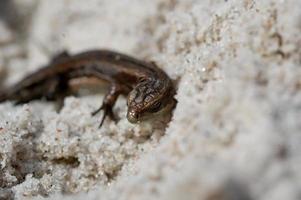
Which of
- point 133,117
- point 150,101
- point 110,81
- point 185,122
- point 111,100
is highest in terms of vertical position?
point 110,81

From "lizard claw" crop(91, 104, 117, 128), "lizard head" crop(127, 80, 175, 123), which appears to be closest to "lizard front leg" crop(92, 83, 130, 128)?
"lizard claw" crop(91, 104, 117, 128)

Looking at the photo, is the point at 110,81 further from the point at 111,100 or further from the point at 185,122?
the point at 185,122

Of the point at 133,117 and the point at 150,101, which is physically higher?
the point at 150,101

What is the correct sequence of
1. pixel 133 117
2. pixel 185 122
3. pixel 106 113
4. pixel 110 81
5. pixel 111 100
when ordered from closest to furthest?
pixel 185 122, pixel 133 117, pixel 106 113, pixel 111 100, pixel 110 81

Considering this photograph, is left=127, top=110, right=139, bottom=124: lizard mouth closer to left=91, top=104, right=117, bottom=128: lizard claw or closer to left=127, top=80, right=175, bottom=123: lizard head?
left=127, top=80, right=175, bottom=123: lizard head

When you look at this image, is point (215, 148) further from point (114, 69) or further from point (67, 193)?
point (114, 69)

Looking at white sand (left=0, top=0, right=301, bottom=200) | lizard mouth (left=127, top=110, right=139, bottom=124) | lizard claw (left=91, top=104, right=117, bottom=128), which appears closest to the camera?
white sand (left=0, top=0, right=301, bottom=200)

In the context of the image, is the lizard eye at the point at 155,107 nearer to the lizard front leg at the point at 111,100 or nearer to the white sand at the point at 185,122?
the white sand at the point at 185,122

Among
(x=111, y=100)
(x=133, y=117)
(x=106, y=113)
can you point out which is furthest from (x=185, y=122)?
(x=111, y=100)
